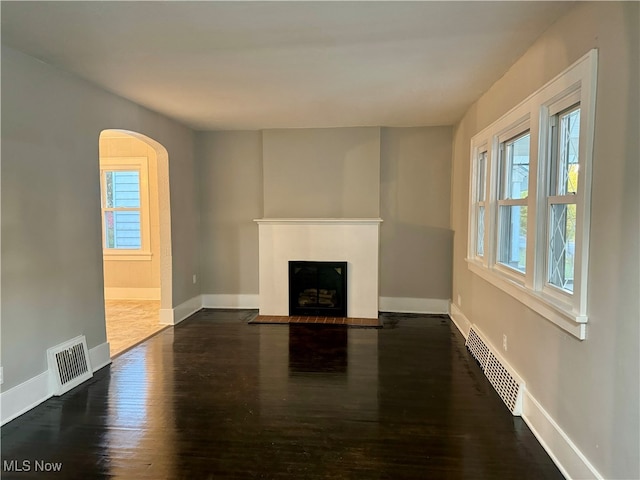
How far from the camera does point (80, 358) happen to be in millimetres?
3441

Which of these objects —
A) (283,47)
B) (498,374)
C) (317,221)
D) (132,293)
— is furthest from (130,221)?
(498,374)

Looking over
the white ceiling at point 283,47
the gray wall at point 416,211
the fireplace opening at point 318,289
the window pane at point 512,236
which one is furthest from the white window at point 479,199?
the fireplace opening at point 318,289

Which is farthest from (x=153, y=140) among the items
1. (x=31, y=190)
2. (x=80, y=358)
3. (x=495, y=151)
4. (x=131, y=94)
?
(x=495, y=151)

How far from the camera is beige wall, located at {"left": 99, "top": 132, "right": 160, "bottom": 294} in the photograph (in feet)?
21.1

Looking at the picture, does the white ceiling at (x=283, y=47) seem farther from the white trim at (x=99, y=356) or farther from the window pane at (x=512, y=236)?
the white trim at (x=99, y=356)

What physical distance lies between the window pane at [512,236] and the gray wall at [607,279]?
2.79ft

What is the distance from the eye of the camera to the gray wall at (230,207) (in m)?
5.92

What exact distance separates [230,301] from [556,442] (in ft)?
15.1

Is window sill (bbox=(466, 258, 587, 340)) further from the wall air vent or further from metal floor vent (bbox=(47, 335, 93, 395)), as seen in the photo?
metal floor vent (bbox=(47, 335, 93, 395))

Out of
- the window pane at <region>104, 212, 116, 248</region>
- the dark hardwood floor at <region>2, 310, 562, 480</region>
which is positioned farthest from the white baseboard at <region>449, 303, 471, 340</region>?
the window pane at <region>104, 212, 116, 248</region>

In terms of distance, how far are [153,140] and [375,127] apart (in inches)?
110

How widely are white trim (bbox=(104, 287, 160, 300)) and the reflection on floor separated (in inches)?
4.3

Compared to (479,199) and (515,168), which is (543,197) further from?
(479,199)

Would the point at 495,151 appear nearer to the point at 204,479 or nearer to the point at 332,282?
the point at 332,282
